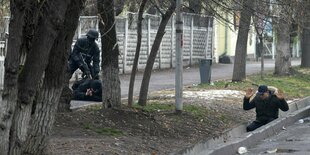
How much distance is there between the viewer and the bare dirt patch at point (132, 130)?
30.7 feet

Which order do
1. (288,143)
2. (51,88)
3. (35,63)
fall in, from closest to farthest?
(35,63), (51,88), (288,143)

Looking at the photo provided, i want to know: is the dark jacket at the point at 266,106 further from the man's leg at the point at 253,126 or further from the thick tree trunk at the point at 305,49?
the thick tree trunk at the point at 305,49

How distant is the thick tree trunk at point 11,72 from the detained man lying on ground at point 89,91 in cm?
755

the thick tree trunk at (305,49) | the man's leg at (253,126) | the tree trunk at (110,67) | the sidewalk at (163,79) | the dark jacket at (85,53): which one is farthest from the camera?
the thick tree trunk at (305,49)

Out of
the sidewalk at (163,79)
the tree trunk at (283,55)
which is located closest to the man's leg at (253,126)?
the sidewalk at (163,79)

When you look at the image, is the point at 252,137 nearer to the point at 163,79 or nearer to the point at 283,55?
the point at 163,79

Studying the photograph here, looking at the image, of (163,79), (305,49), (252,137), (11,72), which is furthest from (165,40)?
(11,72)

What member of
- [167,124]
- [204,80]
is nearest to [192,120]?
[167,124]

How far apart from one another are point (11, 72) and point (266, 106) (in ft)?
26.6

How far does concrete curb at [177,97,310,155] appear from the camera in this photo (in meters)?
10.2

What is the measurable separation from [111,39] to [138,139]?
2.23m

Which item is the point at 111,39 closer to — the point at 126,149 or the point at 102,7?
the point at 102,7

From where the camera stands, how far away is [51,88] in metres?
7.42

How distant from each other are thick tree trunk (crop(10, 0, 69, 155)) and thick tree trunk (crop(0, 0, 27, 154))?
0.65 ft
